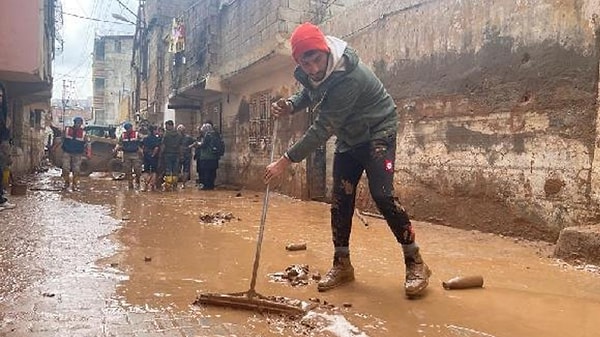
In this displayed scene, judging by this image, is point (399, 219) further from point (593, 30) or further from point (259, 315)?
point (593, 30)

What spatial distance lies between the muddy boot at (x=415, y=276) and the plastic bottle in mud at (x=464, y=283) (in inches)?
5.8

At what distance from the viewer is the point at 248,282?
3229mm

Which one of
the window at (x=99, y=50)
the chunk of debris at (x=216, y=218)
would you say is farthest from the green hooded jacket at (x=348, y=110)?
the window at (x=99, y=50)

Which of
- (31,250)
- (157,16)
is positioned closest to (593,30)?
(31,250)

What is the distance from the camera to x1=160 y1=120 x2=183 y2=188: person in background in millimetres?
11430

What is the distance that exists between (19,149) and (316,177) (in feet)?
29.4

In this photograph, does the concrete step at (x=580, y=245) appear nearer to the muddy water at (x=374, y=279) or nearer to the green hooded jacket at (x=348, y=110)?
the muddy water at (x=374, y=279)

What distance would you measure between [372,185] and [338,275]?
60 centimetres

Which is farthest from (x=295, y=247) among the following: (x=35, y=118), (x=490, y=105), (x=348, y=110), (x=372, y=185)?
(x=35, y=118)

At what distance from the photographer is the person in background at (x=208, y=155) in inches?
472

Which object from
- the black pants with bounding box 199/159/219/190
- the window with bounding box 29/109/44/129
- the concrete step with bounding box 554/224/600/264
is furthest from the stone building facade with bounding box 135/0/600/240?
the window with bounding box 29/109/44/129

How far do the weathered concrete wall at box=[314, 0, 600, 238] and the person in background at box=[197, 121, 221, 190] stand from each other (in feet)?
19.5

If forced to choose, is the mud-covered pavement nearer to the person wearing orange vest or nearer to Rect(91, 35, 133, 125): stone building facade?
the person wearing orange vest

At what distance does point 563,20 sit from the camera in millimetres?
4539
